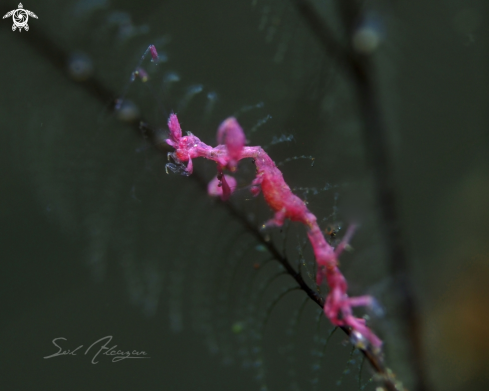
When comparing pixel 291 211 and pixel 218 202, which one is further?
pixel 218 202

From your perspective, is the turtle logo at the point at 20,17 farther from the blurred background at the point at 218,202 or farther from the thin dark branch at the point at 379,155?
the thin dark branch at the point at 379,155

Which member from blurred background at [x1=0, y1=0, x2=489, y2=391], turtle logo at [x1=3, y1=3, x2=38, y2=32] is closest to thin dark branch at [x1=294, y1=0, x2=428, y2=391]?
blurred background at [x1=0, y1=0, x2=489, y2=391]

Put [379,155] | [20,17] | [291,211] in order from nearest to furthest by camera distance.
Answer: [291,211], [20,17], [379,155]

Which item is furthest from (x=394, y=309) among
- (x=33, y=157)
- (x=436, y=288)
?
(x=33, y=157)

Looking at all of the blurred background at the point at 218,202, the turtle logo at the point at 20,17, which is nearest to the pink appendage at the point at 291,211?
the blurred background at the point at 218,202

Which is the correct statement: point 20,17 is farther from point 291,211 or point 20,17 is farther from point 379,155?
point 379,155

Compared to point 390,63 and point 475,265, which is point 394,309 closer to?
point 475,265

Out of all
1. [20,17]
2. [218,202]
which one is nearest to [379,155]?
[218,202]

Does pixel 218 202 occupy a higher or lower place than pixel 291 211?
higher
